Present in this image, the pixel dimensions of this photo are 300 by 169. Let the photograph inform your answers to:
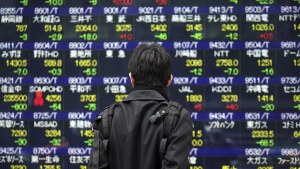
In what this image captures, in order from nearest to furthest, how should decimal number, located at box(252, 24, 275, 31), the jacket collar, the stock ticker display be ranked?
the jacket collar < the stock ticker display < decimal number, located at box(252, 24, 275, 31)

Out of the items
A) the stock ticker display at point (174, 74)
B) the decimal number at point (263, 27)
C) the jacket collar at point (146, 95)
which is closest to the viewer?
the jacket collar at point (146, 95)

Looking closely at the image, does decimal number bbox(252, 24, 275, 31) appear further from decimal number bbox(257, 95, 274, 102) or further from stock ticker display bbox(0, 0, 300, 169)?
decimal number bbox(257, 95, 274, 102)

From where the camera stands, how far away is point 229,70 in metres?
6.44

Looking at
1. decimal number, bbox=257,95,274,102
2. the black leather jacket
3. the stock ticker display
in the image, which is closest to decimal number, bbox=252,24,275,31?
the stock ticker display

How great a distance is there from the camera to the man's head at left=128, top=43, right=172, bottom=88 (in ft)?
11.5

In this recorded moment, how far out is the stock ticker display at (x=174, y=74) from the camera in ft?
20.9

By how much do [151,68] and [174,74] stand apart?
2.97 meters

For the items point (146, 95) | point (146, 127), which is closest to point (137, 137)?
point (146, 127)

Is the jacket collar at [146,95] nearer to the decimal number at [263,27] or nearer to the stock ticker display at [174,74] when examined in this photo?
the stock ticker display at [174,74]

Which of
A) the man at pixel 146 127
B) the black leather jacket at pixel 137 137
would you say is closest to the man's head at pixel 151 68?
the man at pixel 146 127

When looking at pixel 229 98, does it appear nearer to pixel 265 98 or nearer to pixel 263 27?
pixel 265 98

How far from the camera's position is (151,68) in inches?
138

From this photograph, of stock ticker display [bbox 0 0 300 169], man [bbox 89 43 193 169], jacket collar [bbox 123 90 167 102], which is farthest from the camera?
stock ticker display [bbox 0 0 300 169]

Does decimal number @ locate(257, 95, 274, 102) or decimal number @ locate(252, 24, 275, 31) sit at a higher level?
decimal number @ locate(252, 24, 275, 31)
